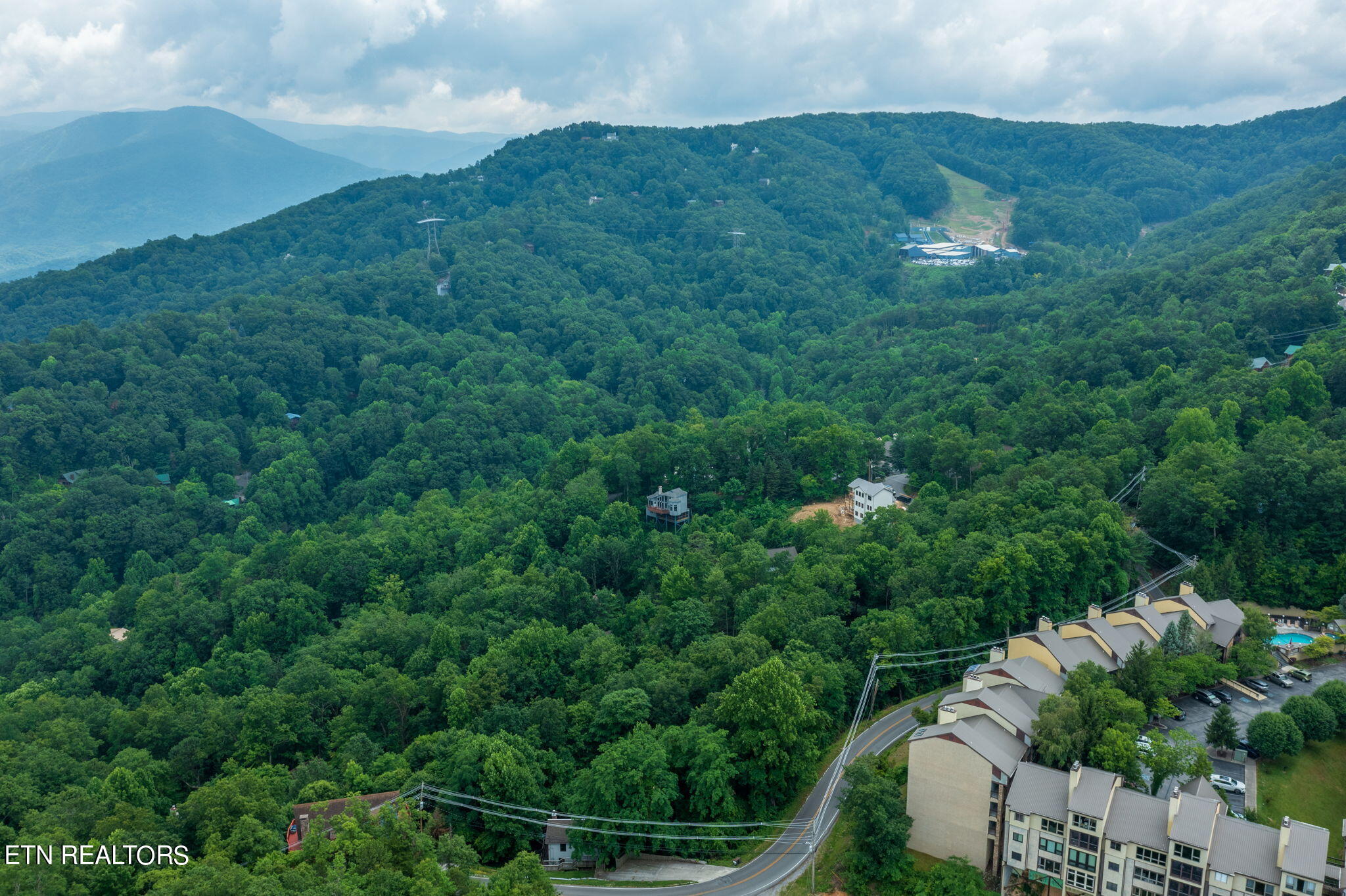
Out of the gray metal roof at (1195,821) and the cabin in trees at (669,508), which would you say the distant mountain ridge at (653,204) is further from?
the gray metal roof at (1195,821)

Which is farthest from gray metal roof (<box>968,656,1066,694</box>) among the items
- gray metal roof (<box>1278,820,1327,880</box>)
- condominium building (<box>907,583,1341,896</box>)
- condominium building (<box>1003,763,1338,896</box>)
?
gray metal roof (<box>1278,820,1327,880</box>)

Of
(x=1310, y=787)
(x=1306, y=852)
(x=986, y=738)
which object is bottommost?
(x=1310, y=787)

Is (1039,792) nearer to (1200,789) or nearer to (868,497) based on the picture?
(1200,789)

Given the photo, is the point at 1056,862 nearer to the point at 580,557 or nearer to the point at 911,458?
the point at 580,557

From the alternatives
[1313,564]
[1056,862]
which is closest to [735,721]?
[1056,862]

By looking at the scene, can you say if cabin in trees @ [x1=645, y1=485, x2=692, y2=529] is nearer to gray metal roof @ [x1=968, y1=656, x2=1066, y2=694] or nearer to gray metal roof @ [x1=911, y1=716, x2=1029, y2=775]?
gray metal roof @ [x1=968, y1=656, x2=1066, y2=694]

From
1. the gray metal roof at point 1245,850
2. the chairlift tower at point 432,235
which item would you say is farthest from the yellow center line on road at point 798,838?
the chairlift tower at point 432,235

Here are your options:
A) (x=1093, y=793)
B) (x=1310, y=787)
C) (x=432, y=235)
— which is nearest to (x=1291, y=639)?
(x=1310, y=787)
